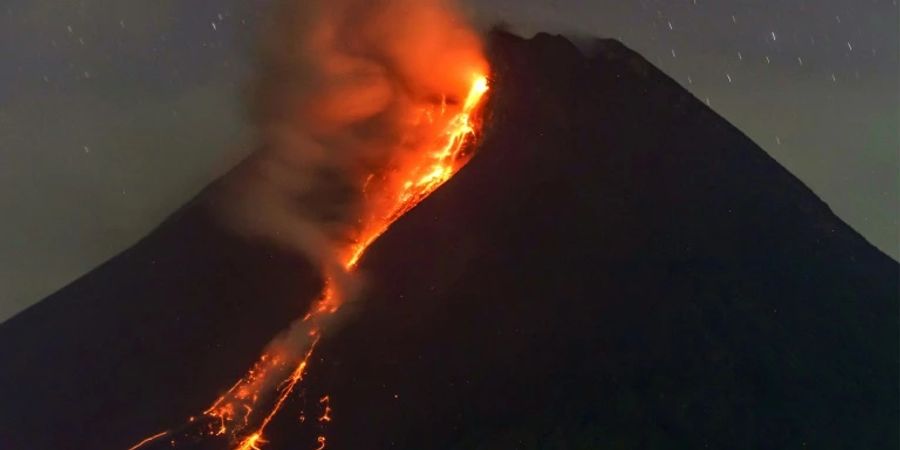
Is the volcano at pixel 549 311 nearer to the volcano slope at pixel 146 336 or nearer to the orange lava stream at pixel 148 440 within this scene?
the volcano slope at pixel 146 336

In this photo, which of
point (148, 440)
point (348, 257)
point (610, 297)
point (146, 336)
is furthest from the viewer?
point (146, 336)

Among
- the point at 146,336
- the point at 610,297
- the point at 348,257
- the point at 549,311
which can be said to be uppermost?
the point at 146,336

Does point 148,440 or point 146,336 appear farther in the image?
point 146,336

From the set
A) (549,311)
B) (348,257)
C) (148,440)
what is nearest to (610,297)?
(549,311)

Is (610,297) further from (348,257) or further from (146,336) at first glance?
(146,336)

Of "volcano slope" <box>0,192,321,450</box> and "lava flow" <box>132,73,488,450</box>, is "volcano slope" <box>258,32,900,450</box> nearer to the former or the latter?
"lava flow" <box>132,73,488,450</box>

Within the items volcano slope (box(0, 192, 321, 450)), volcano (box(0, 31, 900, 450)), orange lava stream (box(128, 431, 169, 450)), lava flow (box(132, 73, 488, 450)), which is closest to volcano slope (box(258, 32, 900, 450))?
volcano (box(0, 31, 900, 450))

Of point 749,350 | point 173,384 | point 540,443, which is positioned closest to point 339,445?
point 540,443
